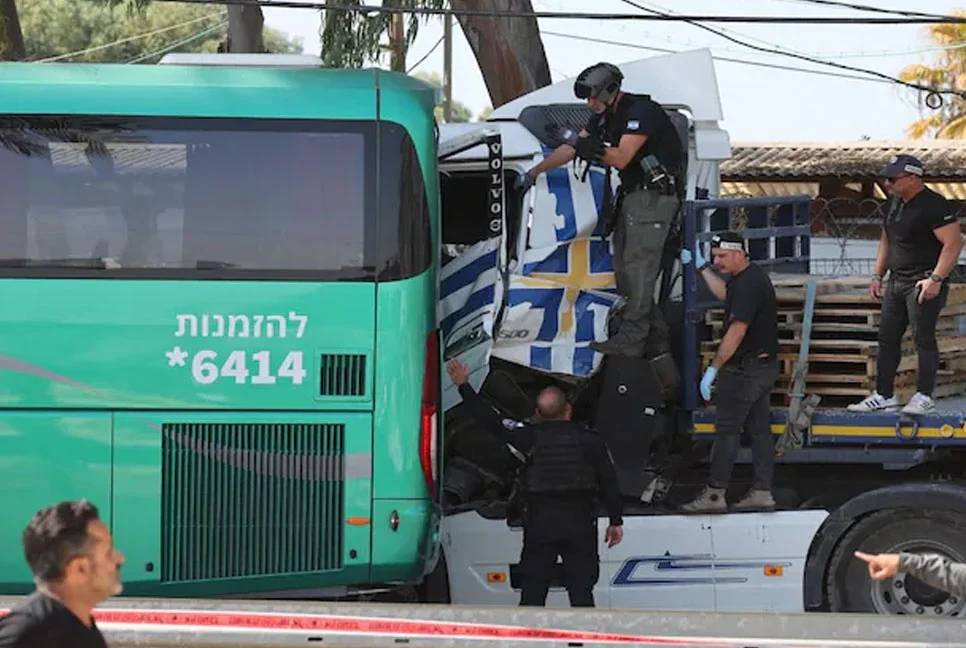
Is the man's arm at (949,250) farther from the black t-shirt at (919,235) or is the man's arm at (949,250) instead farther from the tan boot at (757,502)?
the tan boot at (757,502)

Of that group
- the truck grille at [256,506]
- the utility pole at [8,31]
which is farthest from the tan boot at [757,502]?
the utility pole at [8,31]

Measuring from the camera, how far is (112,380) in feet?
26.3

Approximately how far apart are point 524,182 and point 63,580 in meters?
5.30

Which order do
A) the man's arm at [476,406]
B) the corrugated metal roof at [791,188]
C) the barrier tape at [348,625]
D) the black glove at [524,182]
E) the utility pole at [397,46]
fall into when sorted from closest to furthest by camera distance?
the barrier tape at [348,625] → the man's arm at [476,406] → the black glove at [524,182] → the corrugated metal roof at [791,188] → the utility pole at [397,46]

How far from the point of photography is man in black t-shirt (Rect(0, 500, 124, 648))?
4383 millimetres

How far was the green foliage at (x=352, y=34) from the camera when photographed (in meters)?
21.6

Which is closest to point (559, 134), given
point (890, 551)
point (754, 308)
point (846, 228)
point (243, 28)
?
point (754, 308)

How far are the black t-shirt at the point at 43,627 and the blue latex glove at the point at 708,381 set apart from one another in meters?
5.25

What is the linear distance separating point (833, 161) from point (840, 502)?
60.5 ft

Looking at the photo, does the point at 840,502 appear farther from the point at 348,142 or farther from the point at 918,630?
the point at 348,142

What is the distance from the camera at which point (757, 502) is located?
9164mm

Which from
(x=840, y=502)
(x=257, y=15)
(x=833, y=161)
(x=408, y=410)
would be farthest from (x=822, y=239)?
(x=408, y=410)

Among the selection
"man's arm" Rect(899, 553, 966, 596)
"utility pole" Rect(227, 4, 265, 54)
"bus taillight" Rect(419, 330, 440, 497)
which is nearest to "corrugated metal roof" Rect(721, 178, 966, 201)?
"utility pole" Rect(227, 4, 265, 54)

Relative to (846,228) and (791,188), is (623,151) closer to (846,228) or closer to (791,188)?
(846,228)
